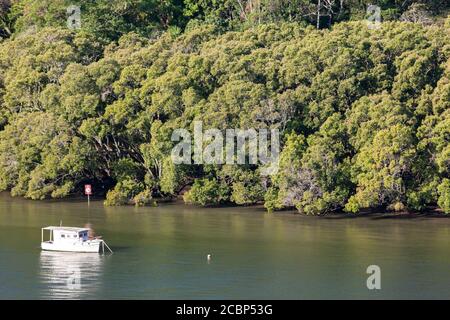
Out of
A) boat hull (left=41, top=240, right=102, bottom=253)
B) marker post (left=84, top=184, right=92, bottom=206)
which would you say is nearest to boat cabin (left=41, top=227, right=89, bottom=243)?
boat hull (left=41, top=240, right=102, bottom=253)

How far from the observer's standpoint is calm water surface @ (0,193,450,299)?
52844 millimetres

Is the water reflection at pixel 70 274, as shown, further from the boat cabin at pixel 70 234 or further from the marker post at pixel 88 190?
the marker post at pixel 88 190

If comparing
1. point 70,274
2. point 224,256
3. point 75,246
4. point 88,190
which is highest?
point 88,190

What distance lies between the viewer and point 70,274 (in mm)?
56438

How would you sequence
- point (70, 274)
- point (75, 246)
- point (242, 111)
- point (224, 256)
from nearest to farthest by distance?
point (70, 274)
point (224, 256)
point (75, 246)
point (242, 111)

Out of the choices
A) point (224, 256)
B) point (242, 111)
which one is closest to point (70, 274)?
point (224, 256)

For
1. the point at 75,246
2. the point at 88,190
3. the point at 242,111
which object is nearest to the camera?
the point at 75,246

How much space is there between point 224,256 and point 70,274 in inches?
333

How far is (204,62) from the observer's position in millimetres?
79438

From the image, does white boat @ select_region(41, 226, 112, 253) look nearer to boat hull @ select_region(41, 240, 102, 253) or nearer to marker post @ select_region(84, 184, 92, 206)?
boat hull @ select_region(41, 240, 102, 253)

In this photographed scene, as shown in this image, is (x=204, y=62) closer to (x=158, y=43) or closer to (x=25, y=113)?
(x=158, y=43)

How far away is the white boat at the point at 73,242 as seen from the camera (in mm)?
61469

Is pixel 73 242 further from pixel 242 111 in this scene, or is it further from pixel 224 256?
pixel 242 111
